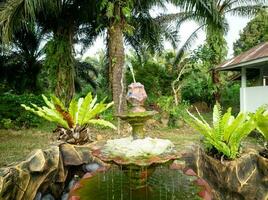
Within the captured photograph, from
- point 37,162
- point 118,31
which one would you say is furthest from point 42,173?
point 118,31

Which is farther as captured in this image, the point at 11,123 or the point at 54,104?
the point at 11,123

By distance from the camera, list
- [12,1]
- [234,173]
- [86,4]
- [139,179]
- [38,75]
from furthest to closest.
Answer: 1. [38,75]
2. [86,4]
3. [12,1]
4. [234,173]
5. [139,179]

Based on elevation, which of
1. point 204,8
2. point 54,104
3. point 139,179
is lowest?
point 139,179

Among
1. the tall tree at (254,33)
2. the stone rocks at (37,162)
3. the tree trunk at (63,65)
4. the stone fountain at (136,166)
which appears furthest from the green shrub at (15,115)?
the tall tree at (254,33)

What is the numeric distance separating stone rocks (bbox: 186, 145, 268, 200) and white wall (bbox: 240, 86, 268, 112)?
696cm

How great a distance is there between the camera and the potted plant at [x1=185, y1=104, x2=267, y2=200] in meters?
4.84

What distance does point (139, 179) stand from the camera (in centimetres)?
351

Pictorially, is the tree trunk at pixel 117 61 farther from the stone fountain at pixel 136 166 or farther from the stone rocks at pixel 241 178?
the stone fountain at pixel 136 166

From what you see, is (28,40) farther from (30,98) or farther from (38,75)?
(30,98)

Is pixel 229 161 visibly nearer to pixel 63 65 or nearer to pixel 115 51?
pixel 115 51

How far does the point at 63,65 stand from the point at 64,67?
86 mm

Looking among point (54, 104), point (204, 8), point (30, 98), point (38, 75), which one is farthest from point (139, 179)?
point (38, 75)

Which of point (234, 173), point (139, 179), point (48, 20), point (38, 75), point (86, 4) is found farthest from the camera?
point (38, 75)

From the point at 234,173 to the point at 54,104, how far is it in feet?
11.6
